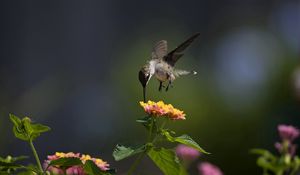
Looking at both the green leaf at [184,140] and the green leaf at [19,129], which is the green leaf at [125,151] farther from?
the green leaf at [19,129]

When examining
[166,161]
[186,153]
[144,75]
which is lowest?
[186,153]

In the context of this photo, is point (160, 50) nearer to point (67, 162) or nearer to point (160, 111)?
Result: point (160, 111)

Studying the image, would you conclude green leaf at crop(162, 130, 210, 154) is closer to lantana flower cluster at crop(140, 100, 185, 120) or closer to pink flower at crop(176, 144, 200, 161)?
lantana flower cluster at crop(140, 100, 185, 120)

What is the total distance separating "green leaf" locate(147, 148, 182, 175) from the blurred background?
3.46m

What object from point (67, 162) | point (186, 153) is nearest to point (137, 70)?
point (186, 153)

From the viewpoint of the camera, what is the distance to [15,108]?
5.29 metres

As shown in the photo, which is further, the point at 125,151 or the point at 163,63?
the point at 163,63

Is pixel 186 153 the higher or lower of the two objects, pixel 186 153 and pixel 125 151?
the lower

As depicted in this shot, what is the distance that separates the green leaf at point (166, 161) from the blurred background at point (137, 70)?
346 cm

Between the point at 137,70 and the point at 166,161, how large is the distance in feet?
16.7

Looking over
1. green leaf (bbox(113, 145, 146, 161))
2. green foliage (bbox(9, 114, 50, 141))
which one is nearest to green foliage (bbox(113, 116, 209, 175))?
green leaf (bbox(113, 145, 146, 161))

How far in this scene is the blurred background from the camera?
219 inches

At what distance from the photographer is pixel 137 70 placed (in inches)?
252

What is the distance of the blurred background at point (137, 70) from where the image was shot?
18.3 ft
